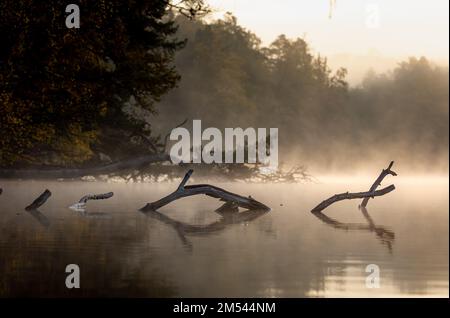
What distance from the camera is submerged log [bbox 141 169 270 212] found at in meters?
27.0

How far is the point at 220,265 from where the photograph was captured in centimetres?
1480

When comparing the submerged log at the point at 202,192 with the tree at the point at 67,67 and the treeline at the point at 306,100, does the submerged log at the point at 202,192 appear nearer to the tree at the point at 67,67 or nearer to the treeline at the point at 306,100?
the tree at the point at 67,67

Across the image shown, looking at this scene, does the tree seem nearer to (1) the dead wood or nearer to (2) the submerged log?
(2) the submerged log

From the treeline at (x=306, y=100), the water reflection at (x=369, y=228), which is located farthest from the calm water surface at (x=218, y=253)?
the treeline at (x=306, y=100)

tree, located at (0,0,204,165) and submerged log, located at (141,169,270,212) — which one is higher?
tree, located at (0,0,204,165)

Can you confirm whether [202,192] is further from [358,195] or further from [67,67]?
[67,67]

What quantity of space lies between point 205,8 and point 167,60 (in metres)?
2.30

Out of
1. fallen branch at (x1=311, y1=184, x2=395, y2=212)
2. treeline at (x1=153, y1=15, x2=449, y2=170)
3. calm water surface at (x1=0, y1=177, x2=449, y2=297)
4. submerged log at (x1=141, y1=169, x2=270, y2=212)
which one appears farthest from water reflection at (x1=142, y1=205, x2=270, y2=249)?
treeline at (x1=153, y1=15, x2=449, y2=170)

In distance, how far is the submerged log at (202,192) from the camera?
88.5ft

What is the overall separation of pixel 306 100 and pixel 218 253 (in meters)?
107

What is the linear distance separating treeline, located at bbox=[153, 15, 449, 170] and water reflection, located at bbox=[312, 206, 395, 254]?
69.1 meters

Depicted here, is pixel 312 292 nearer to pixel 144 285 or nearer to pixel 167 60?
pixel 144 285

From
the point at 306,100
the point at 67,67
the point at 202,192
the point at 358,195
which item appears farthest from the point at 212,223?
the point at 306,100

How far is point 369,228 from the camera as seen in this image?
23.7 metres
